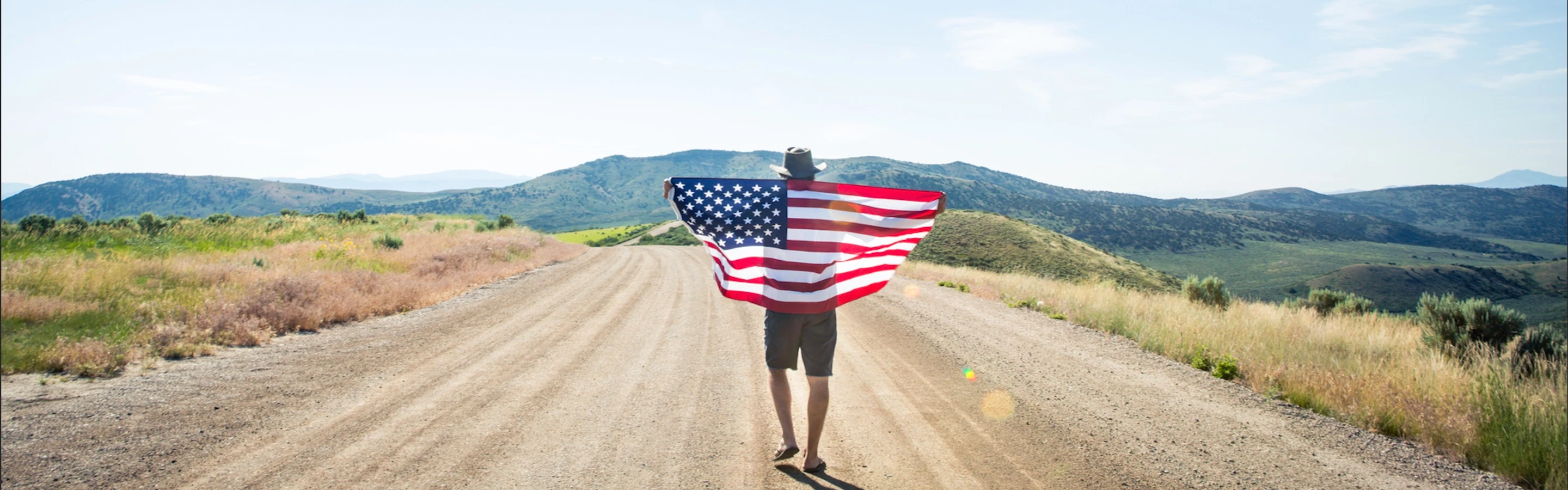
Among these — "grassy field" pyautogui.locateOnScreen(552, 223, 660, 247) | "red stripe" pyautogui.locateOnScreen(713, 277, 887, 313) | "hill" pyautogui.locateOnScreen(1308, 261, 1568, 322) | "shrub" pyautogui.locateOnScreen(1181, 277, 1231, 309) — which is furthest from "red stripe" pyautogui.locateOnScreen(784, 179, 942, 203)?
"hill" pyautogui.locateOnScreen(1308, 261, 1568, 322)

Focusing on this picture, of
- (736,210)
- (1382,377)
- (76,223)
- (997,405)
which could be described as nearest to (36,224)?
(76,223)

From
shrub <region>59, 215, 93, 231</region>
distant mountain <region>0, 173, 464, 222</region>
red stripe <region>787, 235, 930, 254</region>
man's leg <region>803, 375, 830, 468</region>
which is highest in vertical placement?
distant mountain <region>0, 173, 464, 222</region>

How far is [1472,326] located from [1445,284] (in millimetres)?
83974

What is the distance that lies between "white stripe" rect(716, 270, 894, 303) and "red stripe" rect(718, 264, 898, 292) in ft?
0.05

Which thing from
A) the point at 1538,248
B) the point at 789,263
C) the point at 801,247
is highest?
the point at 801,247

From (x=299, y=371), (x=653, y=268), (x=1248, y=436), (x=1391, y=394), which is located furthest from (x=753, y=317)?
(x=653, y=268)

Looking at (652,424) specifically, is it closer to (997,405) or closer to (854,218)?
(854,218)

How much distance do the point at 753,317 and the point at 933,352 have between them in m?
3.66

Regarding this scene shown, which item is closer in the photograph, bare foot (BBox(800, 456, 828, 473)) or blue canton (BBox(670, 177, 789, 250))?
bare foot (BBox(800, 456, 828, 473))

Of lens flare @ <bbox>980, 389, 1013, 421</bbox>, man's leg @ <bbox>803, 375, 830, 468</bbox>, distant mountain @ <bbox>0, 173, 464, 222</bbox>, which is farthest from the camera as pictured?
distant mountain @ <bbox>0, 173, 464, 222</bbox>

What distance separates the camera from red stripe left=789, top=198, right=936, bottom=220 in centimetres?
528

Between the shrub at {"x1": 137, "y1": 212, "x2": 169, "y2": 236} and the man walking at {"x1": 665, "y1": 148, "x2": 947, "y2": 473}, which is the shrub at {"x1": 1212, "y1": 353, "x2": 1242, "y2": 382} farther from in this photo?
the shrub at {"x1": 137, "y1": 212, "x2": 169, "y2": 236}

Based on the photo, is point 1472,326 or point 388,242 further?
point 388,242

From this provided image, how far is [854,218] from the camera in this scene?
5473mm
